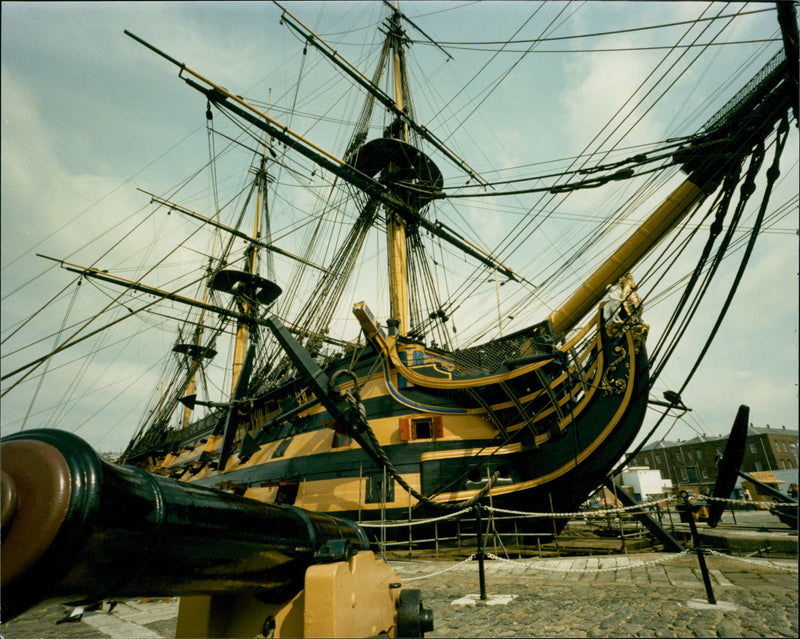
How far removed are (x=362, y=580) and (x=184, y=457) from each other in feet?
74.0

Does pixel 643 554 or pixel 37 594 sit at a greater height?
pixel 37 594

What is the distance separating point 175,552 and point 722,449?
46.6 m

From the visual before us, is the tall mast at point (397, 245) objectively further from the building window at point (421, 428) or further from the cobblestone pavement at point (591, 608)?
the cobblestone pavement at point (591, 608)

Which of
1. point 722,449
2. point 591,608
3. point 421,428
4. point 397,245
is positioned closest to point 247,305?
point 397,245

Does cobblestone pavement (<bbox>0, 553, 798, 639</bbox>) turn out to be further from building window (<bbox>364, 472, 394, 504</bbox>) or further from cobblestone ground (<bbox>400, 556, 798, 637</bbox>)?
building window (<bbox>364, 472, 394, 504</bbox>)

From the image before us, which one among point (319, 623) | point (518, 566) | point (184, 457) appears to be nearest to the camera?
point (319, 623)

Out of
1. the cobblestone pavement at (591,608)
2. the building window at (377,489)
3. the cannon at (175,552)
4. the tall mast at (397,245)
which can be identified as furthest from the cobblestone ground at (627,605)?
the tall mast at (397,245)

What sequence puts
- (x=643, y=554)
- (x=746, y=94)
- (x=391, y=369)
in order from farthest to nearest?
(x=391, y=369), (x=643, y=554), (x=746, y=94)

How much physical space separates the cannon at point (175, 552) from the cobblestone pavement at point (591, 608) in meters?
1.55

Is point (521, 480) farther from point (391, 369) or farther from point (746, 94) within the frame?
point (746, 94)

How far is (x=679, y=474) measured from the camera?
42906 millimetres

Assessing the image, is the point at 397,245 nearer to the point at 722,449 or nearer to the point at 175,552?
the point at 175,552

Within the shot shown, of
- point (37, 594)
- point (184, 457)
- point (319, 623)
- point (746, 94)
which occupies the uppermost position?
point (746, 94)

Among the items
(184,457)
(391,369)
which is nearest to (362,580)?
(391,369)
